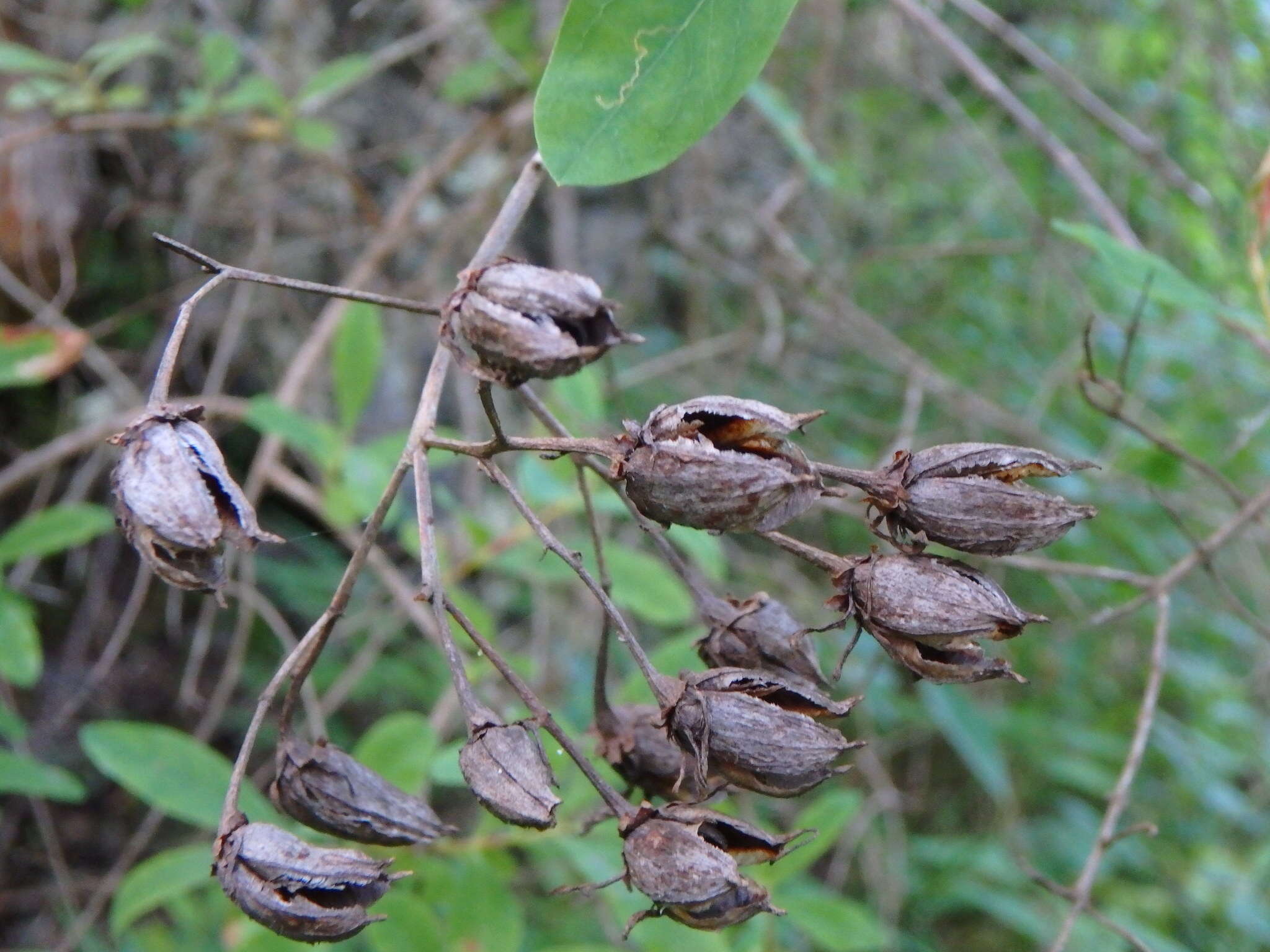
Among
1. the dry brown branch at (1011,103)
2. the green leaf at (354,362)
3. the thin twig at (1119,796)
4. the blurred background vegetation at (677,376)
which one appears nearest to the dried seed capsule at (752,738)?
the thin twig at (1119,796)

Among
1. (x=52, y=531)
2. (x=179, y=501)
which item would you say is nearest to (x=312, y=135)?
(x=52, y=531)

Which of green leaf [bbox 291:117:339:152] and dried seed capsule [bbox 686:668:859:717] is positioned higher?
green leaf [bbox 291:117:339:152]

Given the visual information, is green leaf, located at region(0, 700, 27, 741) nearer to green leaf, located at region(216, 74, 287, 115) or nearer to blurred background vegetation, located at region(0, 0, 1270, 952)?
blurred background vegetation, located at region(0, 0, 1270, 952)

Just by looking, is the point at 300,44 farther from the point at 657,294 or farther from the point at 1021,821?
the point at 1021,821

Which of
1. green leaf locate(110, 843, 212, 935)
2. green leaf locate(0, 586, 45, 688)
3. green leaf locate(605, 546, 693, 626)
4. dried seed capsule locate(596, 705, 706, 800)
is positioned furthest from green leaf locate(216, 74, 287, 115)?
dried seed capsule locate(596, 705, 706, 800)

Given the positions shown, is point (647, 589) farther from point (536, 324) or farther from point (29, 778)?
point (536, 324)

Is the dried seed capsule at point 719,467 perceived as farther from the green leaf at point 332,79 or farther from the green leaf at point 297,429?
the green leaf at point 332,79
